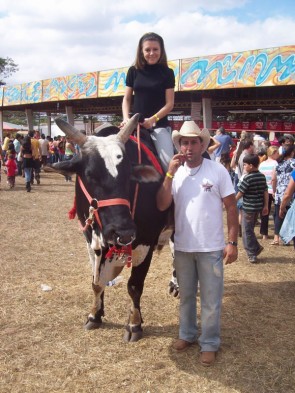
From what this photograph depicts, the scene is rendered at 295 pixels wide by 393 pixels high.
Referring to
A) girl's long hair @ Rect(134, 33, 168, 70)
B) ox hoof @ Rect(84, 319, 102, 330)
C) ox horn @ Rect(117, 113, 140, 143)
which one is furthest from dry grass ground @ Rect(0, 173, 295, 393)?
girl's long hair @ Rect(134, 33, 168, 70)

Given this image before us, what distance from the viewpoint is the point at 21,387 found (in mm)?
2850

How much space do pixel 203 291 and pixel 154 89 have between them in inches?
85.0

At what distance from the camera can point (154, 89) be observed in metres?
4.13

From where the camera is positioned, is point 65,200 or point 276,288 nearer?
point 276,288

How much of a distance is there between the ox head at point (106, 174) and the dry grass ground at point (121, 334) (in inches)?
42.9

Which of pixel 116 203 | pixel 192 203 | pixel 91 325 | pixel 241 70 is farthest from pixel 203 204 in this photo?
pixel 241 70

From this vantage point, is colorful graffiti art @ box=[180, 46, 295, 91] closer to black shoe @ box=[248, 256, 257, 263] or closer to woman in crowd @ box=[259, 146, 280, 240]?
woman in crowd @ box=[259, 146, 280, 240]

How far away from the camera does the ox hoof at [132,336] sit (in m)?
3.57

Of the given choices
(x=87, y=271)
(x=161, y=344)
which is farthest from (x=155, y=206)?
(x=87, y=271)

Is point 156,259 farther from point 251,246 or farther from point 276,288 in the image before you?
point 276,288

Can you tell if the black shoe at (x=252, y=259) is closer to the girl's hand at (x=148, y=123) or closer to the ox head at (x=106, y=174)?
the girl's hand at (x=148, y=123)

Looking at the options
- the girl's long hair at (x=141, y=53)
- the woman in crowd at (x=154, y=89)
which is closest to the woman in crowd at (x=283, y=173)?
the woman in crowd at (x=154, y=89)

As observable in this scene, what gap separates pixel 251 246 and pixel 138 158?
3222mm

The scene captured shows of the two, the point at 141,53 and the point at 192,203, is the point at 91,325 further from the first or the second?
the point at 141,53
